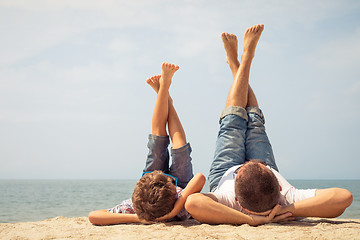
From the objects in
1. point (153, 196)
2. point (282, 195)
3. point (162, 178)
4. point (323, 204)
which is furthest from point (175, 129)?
point (323, 204)

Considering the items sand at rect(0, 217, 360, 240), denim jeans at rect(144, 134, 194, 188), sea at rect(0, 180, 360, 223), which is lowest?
sea at rect(0, 180, 360, 223)

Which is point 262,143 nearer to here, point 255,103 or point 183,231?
point 255,103

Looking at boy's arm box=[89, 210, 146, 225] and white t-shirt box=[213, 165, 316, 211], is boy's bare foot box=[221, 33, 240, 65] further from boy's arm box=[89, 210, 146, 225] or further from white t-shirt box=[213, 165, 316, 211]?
boy's arm box=[89, 210, 146, 225]

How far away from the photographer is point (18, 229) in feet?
12.5

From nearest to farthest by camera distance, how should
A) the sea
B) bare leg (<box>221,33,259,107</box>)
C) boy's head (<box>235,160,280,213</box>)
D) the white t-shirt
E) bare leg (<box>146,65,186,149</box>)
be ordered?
1. boy's head (<box>235,160,280,213</box>)
2. the white t-shirt
3. bare leg (<box>146,65,186,149</box>)
4. bare leg (<box>221,33,259,107</box>)
5. the sea

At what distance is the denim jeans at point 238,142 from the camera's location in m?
4.27

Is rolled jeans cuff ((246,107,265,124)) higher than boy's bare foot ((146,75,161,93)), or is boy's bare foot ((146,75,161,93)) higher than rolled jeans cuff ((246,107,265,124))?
boy's bare foot ((146,75,161,93))

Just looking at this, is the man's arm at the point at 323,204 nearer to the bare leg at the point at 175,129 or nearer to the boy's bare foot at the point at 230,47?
the bare leg at the point at 175,129

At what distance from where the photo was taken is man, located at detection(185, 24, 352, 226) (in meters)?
3.11

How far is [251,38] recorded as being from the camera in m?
4.90

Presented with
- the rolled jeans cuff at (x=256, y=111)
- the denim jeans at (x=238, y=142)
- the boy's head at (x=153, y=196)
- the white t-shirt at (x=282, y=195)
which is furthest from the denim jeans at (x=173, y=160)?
the rolled jeans cuff at (x=256, y=111)

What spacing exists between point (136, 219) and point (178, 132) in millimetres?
1372

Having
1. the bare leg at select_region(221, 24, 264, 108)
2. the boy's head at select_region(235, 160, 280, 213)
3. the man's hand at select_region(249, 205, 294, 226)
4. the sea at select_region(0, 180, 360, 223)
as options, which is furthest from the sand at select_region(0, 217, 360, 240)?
the sea at select_region(0, 180, 360, 223)

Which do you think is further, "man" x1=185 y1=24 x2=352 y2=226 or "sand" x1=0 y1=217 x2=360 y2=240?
"man" x1=185 y1=24 x2=352 y2=226
